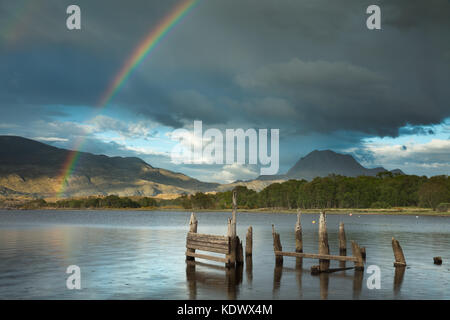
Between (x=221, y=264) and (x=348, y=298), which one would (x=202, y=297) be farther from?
(x=221, y=264)

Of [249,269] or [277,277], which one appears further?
[249,269]

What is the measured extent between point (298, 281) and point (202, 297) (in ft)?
25.1

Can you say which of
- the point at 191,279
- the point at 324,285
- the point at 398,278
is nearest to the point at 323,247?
the point at 398,278

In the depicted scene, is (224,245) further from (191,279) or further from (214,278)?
(191,279)

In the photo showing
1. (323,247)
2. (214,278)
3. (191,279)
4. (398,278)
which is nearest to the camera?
(191,279)

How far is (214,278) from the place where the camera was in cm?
2848

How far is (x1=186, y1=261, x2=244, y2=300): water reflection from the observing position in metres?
24.6

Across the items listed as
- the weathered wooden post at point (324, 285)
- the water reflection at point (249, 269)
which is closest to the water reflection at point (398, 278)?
the weathered wooden post at point (324, 285)

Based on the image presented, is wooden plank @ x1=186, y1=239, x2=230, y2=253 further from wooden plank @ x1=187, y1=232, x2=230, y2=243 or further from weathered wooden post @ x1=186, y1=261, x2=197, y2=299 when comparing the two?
weathered wooden post @ x1=186, y1=261, x2=197, y2=299

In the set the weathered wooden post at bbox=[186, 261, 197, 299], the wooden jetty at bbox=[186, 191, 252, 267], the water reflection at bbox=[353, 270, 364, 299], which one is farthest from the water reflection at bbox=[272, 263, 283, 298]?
the weathered wooden post at bbox=[186, 261, 197, 299]

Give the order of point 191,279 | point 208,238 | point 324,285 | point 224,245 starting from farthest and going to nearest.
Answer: point 208,238
point 224,245
point 191,279
point 324,285
